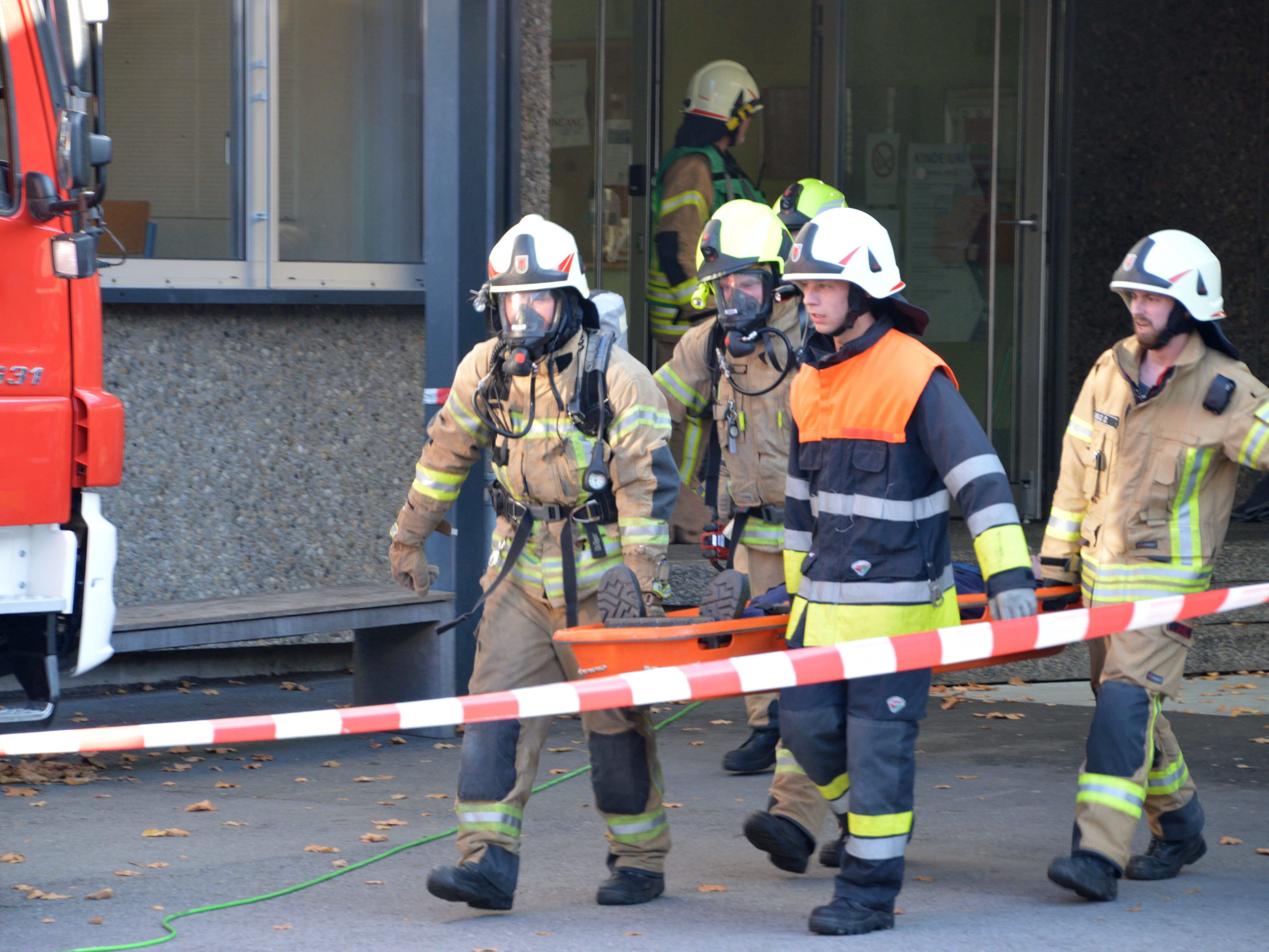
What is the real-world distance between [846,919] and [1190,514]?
164 centimetres

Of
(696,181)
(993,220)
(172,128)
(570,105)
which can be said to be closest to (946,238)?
(993,220)

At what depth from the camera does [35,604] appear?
576 centimetres

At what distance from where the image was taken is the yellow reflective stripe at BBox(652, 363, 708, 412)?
6652mm

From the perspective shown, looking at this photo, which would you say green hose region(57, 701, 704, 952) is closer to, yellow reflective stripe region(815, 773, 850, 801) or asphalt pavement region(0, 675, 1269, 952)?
asphalt pavement region(0, 675, 1269, 952)

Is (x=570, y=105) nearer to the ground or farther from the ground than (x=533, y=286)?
farther from the ground

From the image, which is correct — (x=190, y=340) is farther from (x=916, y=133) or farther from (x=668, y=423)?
Result: (x=916, y=133)

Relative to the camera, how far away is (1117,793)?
4961 mm

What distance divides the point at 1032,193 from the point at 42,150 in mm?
7306

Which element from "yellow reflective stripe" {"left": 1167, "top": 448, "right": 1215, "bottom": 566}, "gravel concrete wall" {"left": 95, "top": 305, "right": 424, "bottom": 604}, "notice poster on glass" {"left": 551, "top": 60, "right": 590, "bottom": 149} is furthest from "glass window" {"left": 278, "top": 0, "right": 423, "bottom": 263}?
"yellow reflective stripe" {"left": 1167, "top": 448, "right": 1215, "bottom": 566}

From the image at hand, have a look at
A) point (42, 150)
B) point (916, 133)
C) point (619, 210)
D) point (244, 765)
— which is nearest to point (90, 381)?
point (42, 150)

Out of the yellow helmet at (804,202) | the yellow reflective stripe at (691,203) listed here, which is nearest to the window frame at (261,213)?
the yellow reflective stripe at (691,203)

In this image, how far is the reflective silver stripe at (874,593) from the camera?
4.67 meters

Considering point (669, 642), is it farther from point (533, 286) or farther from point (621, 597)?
point (533, 286)

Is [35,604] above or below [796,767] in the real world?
above
